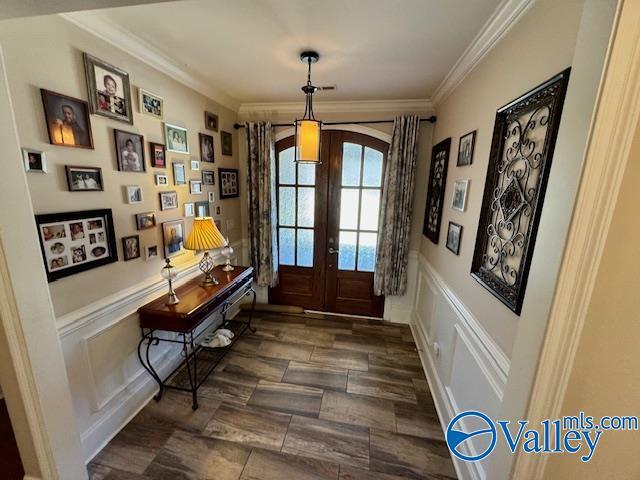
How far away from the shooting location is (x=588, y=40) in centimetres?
70

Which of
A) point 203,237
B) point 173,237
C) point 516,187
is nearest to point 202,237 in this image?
point 203,237

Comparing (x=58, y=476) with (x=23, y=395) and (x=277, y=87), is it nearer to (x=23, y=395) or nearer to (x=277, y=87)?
(x=23, y=395)

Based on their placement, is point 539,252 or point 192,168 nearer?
point 539,252

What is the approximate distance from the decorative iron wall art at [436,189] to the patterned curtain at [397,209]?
0.19 metres

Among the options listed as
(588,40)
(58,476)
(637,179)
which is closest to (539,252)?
(637,179)

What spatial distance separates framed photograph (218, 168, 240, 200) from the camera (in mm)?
2835

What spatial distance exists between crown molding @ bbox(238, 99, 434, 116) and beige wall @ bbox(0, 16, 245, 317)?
87 centimetres

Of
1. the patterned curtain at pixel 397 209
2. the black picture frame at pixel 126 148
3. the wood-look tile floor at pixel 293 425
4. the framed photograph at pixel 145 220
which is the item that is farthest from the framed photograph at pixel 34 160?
the patterned curtain at pixel 397 209

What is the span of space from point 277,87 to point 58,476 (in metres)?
3.00

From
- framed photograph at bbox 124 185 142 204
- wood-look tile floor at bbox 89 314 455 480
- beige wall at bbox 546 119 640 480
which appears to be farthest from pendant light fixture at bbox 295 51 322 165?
wood-look tile floor at bbox 89 314 455 480

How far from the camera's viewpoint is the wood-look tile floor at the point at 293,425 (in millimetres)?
1535

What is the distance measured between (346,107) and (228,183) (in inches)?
62.0

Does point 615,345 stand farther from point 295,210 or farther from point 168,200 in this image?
point 295,210

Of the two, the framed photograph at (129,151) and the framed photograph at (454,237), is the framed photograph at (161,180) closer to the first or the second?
the framed photograph at (129,151)
